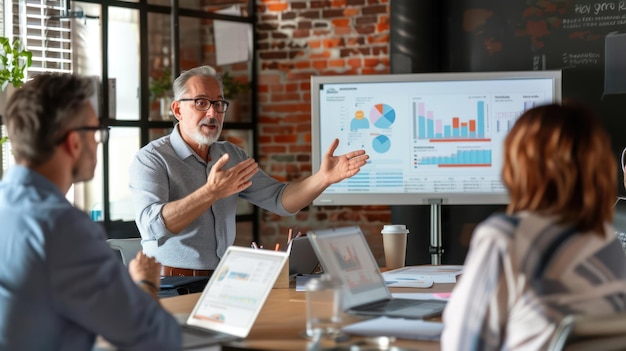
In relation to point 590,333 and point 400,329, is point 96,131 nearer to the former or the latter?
point 400,329

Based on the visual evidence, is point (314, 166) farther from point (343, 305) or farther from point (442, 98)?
point (343, 305)

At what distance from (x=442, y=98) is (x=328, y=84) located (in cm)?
66

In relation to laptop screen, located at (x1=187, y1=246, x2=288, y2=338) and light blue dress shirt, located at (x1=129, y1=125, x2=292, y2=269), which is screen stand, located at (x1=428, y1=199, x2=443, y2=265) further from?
laptop screen, located at (x1=187, y1=246, x2=288, y2=338)

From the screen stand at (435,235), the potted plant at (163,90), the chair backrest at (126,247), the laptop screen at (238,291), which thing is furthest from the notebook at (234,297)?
the potted plant at (163,90)

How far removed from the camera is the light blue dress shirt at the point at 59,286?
1854 millimetres

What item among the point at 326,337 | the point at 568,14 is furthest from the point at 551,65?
the point at 326,337

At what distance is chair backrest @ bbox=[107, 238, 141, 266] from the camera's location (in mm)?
3686

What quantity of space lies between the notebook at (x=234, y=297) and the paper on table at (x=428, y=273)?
100cm

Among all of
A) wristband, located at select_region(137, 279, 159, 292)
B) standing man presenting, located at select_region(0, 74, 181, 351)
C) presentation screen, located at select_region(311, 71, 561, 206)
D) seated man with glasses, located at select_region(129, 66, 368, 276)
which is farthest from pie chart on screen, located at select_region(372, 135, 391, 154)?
standing man presenting, located at select_region(0, 74, 181, 351)

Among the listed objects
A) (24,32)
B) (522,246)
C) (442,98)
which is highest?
(24,32)

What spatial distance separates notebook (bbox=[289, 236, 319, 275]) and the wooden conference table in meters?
0.15

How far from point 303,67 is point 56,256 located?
4.48m

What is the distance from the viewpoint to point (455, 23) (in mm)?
5629

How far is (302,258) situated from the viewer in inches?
133
